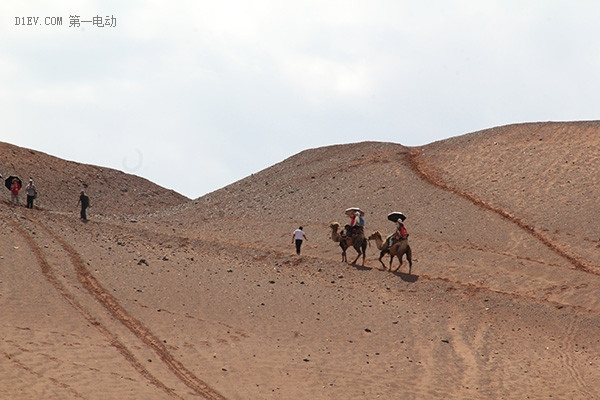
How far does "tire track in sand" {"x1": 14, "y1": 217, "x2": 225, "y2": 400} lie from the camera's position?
18.1 m

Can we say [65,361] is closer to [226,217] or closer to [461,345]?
[461,345]

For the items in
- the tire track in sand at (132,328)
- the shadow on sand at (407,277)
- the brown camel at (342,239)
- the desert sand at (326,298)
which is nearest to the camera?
the tire track in sand at (132,328)

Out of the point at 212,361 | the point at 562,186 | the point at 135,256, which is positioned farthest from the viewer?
the point at 562,186

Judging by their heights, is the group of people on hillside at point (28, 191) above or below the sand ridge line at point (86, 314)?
above

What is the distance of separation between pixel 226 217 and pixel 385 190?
8.03 meters

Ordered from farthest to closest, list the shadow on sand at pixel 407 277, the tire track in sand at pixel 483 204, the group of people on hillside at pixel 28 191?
the group of people on hillside at pixel 28 191, the tire track in sand at pixel 483 204, the shadow on sand at pixel 407 277

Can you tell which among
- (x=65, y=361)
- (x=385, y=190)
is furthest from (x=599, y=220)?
(x=65, y=361)

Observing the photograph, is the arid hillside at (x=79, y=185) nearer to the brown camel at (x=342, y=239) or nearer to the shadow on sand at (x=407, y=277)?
the brown camel at (x=342, y=239)

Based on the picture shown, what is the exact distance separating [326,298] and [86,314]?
7.20 m

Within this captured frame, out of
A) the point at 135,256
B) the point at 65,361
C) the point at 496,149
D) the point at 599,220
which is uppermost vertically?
the point at 496,149

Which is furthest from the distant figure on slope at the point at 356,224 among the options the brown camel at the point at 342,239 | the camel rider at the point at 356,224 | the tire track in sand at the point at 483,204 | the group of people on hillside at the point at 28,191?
the group of people on hillside at the point at 28,191

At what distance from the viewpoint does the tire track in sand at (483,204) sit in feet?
115

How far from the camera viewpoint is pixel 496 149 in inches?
2047

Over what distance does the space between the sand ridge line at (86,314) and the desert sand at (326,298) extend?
0.07 m
